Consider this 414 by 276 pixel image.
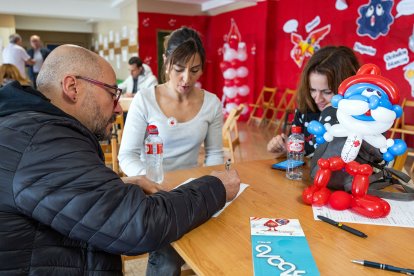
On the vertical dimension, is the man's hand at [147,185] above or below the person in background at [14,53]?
below

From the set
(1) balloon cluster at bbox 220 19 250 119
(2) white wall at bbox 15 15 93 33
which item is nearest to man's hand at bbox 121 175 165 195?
(1) balloon cluster at bbox 220 19 250 119

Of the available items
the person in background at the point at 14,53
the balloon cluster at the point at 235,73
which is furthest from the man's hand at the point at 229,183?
the person in background at the point at 14,53

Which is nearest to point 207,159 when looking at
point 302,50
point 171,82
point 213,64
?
point 171,82

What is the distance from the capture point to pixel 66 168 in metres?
0.70

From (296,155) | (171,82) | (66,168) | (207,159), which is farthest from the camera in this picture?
(207,159)

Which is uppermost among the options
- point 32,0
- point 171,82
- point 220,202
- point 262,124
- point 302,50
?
point 32,0

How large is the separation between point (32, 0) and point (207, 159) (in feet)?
27.1

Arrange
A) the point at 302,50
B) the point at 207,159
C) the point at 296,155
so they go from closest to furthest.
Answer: the point at 296,155
the point at 207,159
the point at 302,50

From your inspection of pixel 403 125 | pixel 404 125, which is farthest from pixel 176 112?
pixel 404 125

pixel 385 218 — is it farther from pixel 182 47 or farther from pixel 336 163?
pixel 182 47

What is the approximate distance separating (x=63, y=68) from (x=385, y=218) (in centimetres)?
96

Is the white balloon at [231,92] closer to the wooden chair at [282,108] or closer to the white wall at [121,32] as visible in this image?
the wooden chair at [282,108]

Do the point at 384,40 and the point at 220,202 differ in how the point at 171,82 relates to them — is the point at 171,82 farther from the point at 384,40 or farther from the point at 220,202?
the point at 384,40

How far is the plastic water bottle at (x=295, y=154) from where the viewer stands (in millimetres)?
1231
